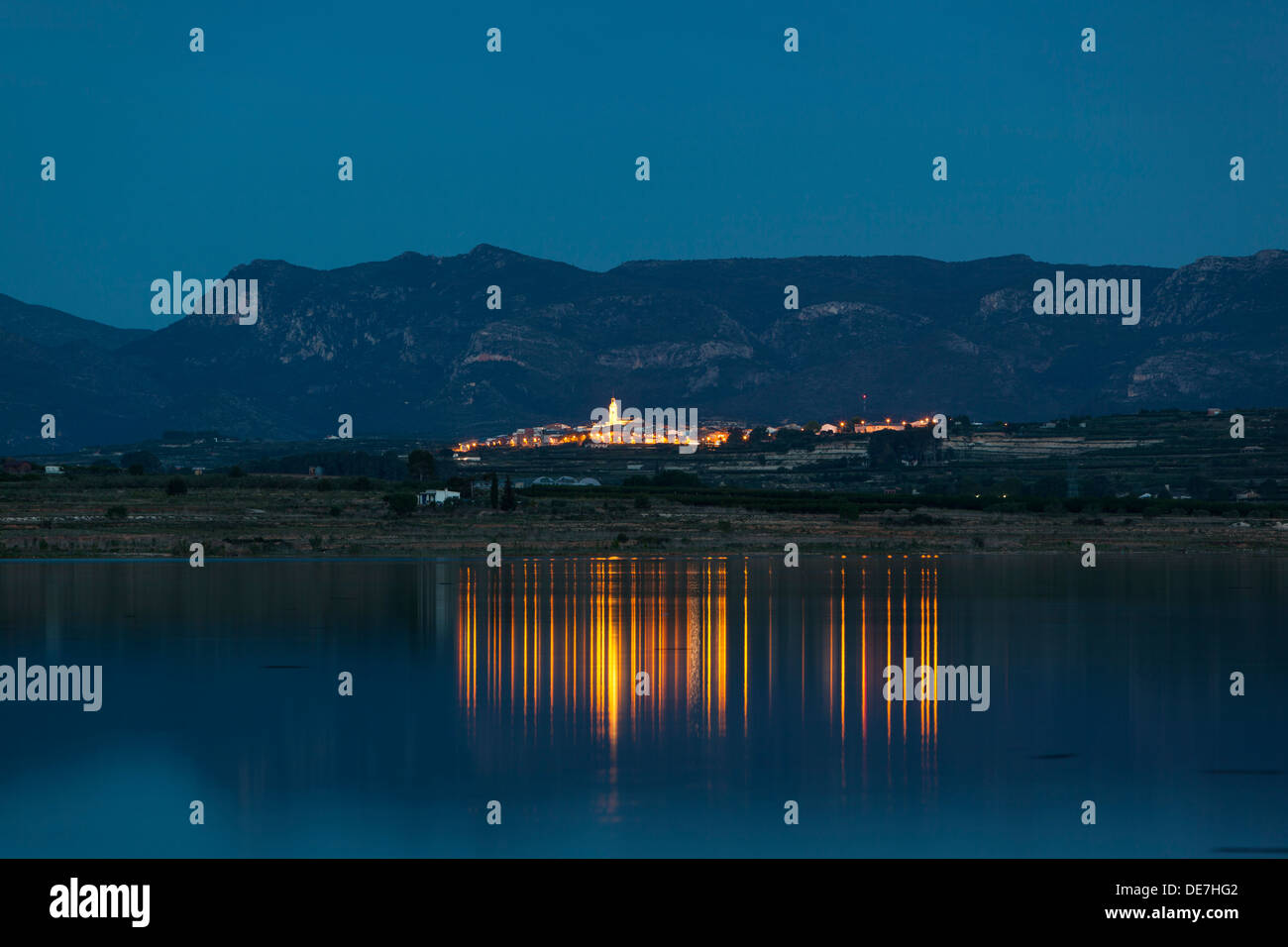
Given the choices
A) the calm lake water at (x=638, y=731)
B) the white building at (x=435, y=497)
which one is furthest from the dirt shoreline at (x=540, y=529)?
the calm lake water at (x=638, y=731)

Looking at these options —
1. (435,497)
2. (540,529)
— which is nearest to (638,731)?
(540,529)

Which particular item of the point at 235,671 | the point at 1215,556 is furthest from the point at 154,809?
the point at 1215,556

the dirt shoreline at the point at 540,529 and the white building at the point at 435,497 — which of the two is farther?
the white building at the point at 435,497

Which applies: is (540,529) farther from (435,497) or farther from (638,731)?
(638,731)

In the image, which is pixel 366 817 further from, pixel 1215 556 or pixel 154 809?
pixel 1215 556

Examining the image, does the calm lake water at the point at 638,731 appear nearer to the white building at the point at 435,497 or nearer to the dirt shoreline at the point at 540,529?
the dirt shoreline at the point at 540,529

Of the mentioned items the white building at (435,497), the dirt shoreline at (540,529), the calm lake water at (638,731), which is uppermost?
the white building at (435,497)

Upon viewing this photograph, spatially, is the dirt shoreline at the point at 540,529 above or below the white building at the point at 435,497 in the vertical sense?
below

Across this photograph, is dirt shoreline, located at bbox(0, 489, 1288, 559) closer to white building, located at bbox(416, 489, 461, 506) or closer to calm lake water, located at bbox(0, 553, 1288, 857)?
white building, located at bbox(416, 489, 461, 506)

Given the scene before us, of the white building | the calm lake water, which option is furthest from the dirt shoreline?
the calm lake water
